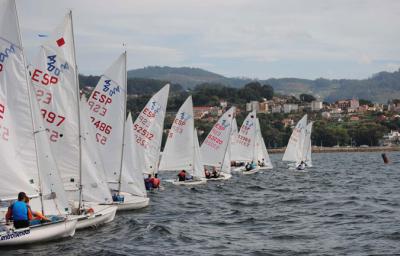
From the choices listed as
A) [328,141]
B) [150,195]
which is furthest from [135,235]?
[328,141]

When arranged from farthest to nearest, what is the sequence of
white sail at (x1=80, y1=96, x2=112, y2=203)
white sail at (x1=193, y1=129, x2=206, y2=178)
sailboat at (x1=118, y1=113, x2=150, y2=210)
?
white sail at (x1=193, y1=129, x2=206, y2=178) < sailboat at (x1=118, y1=113, x2=150, y2=210) < white sail at (x1=80, y1=96, x2=112, y2=203)

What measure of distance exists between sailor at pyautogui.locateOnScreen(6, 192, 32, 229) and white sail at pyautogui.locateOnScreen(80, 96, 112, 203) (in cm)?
528

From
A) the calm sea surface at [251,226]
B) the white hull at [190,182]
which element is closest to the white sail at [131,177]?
the calm sea surface at [251,226]

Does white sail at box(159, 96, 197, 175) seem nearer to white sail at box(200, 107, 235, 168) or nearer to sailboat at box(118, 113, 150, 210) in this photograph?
white sail at box(200, 107, 235, 168)

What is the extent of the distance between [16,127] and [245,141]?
40436mm

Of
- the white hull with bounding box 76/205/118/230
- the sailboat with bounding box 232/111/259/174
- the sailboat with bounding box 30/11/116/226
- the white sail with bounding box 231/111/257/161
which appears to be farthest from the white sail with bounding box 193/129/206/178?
the sailboat with bounding box 30/11/116/226

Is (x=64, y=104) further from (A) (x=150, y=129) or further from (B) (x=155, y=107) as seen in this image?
(B) (x=155, y=107)

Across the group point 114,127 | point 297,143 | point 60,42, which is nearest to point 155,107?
point 114,127

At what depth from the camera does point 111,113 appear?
27.9m

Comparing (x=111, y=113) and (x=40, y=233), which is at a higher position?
(x=111, y=113)

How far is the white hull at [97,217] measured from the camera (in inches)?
868

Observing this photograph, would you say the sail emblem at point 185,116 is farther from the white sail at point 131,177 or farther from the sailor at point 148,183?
the white sail at point 131,177

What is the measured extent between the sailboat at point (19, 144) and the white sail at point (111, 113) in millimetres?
7737

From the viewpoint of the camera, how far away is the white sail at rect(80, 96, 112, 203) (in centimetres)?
2392
